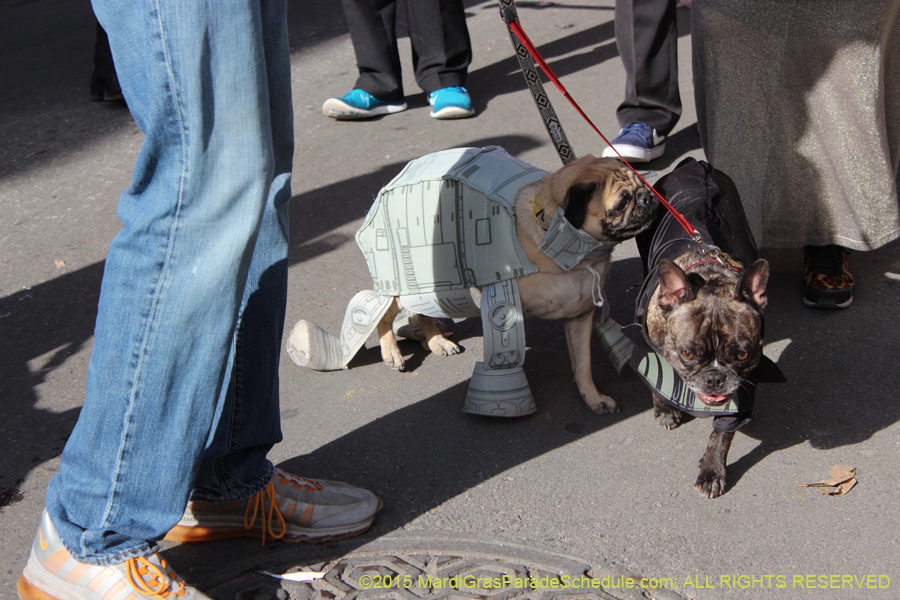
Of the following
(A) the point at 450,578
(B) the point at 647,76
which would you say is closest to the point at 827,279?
(B) the point at 647,76

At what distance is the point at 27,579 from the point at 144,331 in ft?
2.73

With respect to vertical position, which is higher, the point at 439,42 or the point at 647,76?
the point at 439,42

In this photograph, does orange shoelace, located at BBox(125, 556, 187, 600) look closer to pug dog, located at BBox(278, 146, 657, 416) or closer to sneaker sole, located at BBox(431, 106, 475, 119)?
pug dog, located at BBox(278, 146, 657, 416)

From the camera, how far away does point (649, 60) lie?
500cm

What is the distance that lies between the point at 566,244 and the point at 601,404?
0.69 m

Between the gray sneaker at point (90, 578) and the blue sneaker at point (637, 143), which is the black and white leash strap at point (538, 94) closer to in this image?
the blue sneaker at point (637, 143)

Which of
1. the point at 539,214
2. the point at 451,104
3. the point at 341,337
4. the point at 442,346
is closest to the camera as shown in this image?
the point at 539,214

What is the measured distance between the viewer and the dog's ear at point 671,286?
253cm

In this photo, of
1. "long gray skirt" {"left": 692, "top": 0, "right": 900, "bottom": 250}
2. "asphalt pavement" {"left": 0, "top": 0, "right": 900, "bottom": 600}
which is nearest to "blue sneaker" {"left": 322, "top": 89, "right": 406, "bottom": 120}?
"asphalt pavement" {"left": 0, "top": 0, "right": 900, "bottom": 600}

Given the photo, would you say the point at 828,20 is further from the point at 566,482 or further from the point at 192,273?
the point at 192,273

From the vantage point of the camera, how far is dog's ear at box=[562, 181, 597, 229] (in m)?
2.79

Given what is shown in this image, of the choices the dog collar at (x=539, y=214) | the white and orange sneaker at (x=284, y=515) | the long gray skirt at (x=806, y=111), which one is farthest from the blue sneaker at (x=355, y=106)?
the white and orange sneaker at (x=284, y=515)

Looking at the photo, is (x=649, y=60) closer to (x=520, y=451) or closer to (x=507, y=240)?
(x=507, y=240)

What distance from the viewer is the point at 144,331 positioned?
177cm
